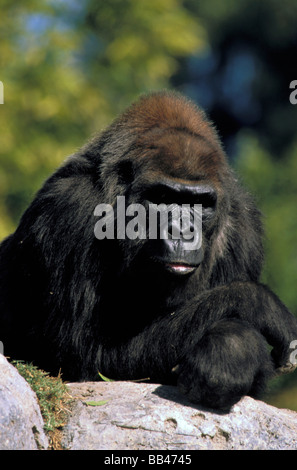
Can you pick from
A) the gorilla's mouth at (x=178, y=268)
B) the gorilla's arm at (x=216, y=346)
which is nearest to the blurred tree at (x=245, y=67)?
the gorilla's arm at (x=216, y=346)

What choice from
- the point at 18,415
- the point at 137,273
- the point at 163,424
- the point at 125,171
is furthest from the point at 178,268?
the point at 18,415

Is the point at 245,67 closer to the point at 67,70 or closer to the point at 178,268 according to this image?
the point at 67,70

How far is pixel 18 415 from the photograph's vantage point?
3.73 m

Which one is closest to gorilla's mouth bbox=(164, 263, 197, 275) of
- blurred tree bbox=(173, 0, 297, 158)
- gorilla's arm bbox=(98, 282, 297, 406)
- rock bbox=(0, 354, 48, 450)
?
gorilla's arm bbox=(98, 282, 297, 406)

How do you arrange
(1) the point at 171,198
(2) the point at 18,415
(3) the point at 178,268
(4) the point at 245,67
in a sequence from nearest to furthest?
1. (2) the point at 18,415
2. (3) the point at 178,268
3. (1) the point at 171,198
4. (4) the point at 245,67

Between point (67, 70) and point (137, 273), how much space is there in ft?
21.6

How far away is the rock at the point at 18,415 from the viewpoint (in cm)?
365

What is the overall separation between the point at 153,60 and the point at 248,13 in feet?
45.7

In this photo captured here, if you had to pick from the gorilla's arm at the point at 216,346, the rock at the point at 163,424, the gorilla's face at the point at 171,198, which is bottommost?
the rock at the point at 163,424

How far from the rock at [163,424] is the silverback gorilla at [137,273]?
0.28 metres

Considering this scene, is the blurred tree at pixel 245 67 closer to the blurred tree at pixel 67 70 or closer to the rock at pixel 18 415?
the blurred tree at pixel 67 70

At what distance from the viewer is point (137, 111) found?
18.0ft

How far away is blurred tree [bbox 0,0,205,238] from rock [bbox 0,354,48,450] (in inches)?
215

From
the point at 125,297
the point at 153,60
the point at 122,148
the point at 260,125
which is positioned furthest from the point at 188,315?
the point at 260,125
